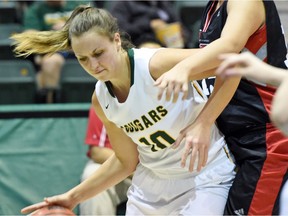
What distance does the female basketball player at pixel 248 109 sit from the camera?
212 cm

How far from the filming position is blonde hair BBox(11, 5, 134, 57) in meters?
2.26

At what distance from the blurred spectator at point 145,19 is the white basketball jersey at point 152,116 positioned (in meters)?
2.68

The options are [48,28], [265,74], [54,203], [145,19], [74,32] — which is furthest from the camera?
[48,28]

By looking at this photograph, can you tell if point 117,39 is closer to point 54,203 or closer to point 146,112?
point 146,112

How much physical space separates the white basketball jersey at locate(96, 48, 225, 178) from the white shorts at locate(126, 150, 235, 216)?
0.05 m

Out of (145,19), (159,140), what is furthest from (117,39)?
(145,19)

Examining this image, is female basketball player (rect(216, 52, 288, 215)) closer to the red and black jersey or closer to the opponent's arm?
the opponent's arm

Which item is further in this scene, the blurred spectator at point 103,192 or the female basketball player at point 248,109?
the blurred spectator at point 103,192

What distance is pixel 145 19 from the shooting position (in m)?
5.44

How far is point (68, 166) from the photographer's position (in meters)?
3.98


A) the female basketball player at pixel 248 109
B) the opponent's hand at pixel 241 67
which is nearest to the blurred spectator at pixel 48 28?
the female basketball player at pixel 248 109

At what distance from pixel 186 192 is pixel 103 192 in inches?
→ 47.4

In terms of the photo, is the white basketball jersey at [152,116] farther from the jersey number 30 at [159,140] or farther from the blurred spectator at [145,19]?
the blurred spectator at [145,19]

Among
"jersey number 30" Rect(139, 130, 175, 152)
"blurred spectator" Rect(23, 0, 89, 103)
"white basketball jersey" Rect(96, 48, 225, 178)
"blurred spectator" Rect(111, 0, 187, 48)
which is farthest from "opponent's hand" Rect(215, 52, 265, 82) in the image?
"blurred spectator" Rect(23, 0, 89, 103)
